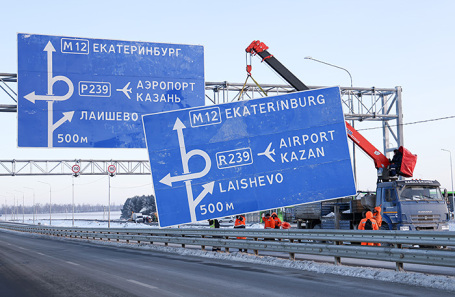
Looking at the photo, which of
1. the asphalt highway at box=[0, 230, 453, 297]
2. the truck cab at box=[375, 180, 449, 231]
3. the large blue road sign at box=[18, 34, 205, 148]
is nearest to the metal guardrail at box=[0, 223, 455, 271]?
the asphalt highway at box=[0, 230, 453, 297]

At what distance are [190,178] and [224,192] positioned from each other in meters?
0.85

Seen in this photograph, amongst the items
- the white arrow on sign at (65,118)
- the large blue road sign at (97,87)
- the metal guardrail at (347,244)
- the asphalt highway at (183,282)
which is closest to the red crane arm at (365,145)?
the metal guardrail at (347,244)

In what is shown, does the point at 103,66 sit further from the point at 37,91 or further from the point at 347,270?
the point at 347,270

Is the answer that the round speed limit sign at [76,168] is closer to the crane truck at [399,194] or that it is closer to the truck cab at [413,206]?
the crane truck at [399,194]

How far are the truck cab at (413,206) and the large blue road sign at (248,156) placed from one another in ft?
24.2

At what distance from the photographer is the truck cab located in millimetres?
18578

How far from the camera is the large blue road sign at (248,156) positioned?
12289 mm

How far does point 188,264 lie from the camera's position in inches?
622

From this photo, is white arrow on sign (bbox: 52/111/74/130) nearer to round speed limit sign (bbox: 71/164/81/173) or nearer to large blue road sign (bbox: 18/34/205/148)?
large blue road sign (bbox: 18/34/205/148)

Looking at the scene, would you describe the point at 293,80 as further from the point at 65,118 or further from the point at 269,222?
the point at 65,118

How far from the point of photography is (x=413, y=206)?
18.7 meters

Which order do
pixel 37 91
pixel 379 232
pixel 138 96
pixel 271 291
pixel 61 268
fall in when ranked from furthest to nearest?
pixel 138 96
pixel 37 91
pixel 61 268
pixel 379 232
pixel 271 291

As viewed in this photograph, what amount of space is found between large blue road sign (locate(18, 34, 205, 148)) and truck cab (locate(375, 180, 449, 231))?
7660 mm

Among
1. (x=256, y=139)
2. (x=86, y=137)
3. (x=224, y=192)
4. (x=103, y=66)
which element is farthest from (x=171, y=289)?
(x=103, y=66)
